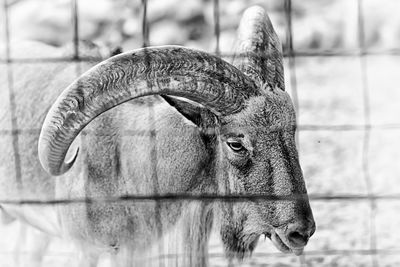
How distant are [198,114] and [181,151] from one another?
0.65 ft

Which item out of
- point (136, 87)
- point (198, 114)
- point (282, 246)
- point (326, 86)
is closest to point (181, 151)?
point (198, 114)

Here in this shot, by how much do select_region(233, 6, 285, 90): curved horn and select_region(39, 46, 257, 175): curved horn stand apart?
22 centimetres

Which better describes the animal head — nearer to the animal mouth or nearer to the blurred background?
the animal mouth

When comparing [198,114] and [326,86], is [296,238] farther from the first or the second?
[326,86]

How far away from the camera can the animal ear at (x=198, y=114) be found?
427 cm

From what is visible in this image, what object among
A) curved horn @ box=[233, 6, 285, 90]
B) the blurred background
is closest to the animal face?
curved horn @ box=[233, 6, 285, 90]

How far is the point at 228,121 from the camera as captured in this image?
4.25m

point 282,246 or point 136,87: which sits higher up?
point 136,87

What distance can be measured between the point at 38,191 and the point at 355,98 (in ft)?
18.3

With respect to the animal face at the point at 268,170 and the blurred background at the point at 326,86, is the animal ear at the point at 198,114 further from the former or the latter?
the blurred background at the point at 326,86

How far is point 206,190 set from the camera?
4402 millimetres

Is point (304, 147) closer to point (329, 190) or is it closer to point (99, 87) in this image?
point (329, 190)

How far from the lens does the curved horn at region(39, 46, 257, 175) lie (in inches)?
154

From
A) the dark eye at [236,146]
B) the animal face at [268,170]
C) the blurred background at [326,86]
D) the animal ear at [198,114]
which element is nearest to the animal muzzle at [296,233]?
the animal face at [268,170]
